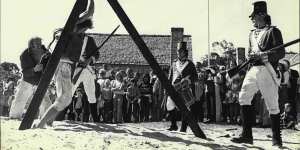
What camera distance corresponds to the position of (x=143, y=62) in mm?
33312

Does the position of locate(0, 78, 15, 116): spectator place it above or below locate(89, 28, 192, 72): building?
below

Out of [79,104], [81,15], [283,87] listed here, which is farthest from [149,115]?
[81,15]

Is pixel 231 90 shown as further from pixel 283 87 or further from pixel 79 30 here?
pixel 79 30

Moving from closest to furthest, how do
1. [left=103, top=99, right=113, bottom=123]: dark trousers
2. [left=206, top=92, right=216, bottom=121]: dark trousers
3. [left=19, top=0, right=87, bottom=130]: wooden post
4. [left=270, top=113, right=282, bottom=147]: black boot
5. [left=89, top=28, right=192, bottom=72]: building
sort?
1. [left=19, top=0, right=87, bottom=130]: wooden post
2. [left=270, top=113, right=282, bottom=147]: black boot
3. [left=206, top=92, right=216, bottom=121]: dark trousers
4. [left=103, top=99, right=113, bottom=123]: dark trousers
5. [left=89, top=28, right=192, bottom=72]: building

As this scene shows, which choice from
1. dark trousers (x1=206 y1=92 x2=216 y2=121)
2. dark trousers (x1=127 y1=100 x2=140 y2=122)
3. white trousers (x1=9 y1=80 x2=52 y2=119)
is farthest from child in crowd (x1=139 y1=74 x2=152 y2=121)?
white trousers (x1=9 y1=80 x2=52 y2=119)

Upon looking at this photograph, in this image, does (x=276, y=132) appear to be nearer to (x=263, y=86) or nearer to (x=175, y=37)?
(x=263, y=86)

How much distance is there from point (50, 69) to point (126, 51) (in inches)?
1071

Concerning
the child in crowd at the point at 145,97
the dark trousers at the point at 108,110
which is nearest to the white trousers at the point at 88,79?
the dark trousers at the point at 108,110

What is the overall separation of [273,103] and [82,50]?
3336mm

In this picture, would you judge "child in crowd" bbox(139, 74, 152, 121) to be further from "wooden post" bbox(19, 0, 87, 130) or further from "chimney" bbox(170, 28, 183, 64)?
"chimney" bbox(170, 28, 183, 64)

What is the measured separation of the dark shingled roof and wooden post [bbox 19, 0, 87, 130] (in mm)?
25450

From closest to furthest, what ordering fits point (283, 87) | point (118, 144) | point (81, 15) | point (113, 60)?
point (118, 144)
point (81, 15)
point (283, 87)
point (113, 60)

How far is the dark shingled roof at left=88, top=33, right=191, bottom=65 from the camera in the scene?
109ft

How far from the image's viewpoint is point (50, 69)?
6789 mm
